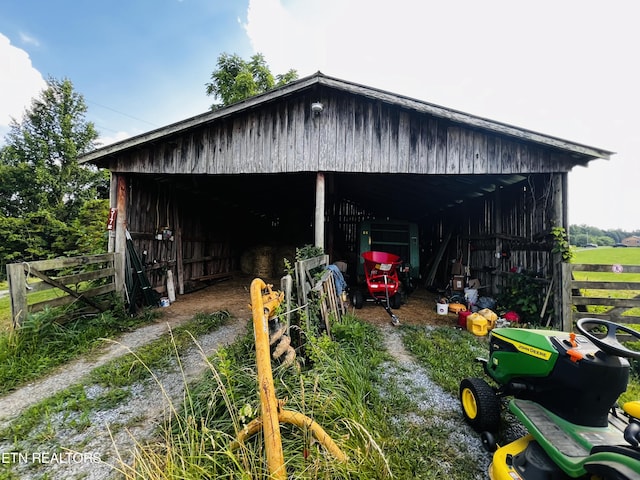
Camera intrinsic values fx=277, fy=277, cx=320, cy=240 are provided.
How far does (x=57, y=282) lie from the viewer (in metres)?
4.06

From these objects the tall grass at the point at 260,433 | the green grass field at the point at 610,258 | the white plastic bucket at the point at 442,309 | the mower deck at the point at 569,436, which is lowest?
the green grass field at the point at 610,258

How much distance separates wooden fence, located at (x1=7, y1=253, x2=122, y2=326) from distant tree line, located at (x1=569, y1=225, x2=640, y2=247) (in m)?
50.3

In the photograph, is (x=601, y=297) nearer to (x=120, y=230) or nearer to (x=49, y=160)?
(x=120, y=230)

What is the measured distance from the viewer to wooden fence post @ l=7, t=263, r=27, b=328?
3.54 m

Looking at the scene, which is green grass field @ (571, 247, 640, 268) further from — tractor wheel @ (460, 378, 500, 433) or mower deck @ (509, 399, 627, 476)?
mower deck @ (509, 399, 627, 476)

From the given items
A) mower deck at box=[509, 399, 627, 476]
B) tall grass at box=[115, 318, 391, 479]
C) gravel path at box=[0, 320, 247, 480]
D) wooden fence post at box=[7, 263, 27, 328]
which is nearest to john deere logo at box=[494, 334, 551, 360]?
mower deck at box=[509, 399, 627, 476]

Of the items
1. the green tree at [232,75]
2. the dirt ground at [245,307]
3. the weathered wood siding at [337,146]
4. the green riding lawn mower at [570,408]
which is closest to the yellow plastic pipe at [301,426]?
the green riding lawn mower at [570,408]

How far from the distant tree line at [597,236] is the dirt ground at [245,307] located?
44.7 m

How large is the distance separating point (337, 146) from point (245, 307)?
13.1ft

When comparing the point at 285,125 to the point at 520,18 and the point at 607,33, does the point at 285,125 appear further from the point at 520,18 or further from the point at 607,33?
the point at 607,33

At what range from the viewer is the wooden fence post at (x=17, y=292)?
3.54 m

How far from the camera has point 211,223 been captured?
29.9ft

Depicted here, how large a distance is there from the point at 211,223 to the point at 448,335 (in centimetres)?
759

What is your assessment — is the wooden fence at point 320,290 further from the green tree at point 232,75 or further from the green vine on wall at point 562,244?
the green tree at point 232,75
